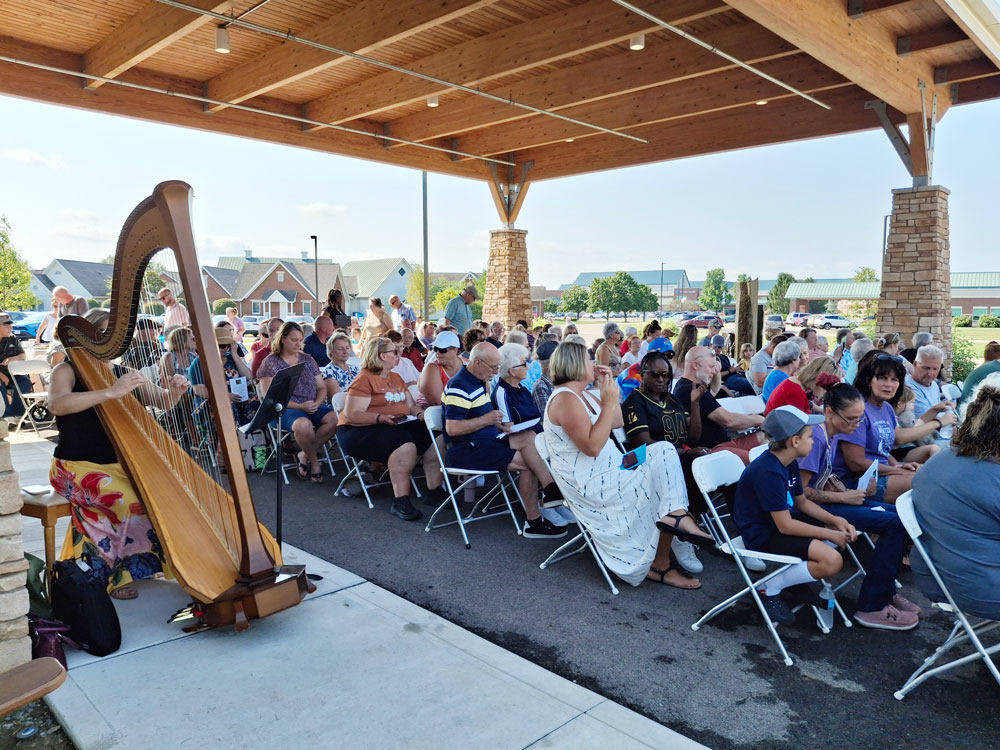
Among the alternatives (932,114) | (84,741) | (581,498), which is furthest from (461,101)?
(84,741)

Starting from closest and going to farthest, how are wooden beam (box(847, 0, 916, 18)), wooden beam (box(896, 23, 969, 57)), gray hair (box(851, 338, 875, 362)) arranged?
gray hair (box(851, 338, 875, 362))
wooden beam (box(847, 0, 916, 18))
wooden beam (box(896, 23, 969, 57))

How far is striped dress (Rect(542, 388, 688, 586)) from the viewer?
12.1ft

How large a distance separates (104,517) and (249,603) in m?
1.03

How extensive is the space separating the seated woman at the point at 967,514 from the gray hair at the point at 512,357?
259 centimetres

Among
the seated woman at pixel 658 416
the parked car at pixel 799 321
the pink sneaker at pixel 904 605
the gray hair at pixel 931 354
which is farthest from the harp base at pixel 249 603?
the parked car at pixel 799 321

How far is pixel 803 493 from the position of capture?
11.4ft

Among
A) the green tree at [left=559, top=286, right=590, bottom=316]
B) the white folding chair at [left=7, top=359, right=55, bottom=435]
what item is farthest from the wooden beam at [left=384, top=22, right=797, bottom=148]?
the green tree at [left=559, top=286, right=590, bottom=316]

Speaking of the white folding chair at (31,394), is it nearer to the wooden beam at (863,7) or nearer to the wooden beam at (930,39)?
the wooden beam at (863,7)

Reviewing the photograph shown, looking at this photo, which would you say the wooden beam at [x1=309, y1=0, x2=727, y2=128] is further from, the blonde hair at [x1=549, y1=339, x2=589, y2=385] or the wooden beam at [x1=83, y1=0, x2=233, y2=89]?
the blonde hair at [x1=549, y1=339, x2=589, y2=385]

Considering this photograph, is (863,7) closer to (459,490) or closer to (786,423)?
(786,423)

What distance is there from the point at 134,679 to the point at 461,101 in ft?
34.1

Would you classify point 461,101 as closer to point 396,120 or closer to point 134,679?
point 396,120

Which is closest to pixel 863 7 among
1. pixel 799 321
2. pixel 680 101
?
pixel 680 101

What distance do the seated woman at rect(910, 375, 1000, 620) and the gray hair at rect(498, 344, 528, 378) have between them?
2587 millimetres
